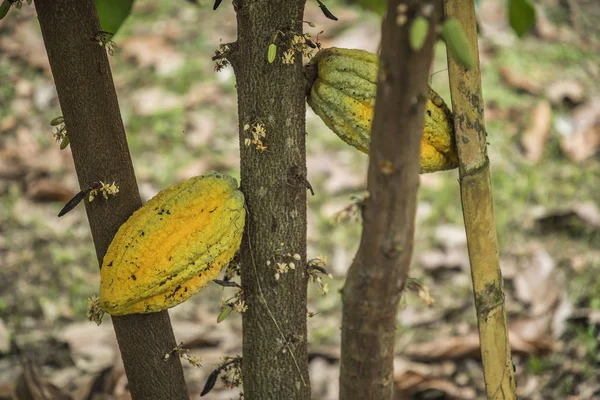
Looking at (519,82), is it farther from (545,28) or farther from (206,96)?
(206,96)

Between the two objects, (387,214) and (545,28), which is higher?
(545,28)

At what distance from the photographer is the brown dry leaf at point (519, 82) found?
3.33 m

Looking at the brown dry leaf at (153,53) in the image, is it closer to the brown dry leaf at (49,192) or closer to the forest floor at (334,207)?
the forest floor at (334,207)

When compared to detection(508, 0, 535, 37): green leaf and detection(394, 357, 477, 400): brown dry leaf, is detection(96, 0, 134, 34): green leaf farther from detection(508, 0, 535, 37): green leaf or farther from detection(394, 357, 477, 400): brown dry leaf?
detection(394, 357, 477, 400): brown dry leaf

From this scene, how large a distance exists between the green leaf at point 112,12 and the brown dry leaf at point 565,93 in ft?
7.98

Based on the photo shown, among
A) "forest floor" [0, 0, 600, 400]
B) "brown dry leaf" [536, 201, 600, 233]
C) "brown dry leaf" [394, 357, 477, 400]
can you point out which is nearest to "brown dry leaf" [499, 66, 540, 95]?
"forest floor" [0, 0, 600, 400]

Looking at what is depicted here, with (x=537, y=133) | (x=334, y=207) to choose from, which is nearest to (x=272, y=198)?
(x=334, y=207)

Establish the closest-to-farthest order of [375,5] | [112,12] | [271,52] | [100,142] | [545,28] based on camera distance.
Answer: [271,52]
[100,142]
[112,12]
[375,5]
[545,28]

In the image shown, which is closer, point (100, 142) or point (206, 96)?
point (100, 142)

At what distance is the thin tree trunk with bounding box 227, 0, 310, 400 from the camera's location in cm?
115

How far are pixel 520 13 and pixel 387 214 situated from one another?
0.54 m

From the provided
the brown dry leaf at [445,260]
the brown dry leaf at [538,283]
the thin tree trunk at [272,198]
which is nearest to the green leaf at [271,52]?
the thin tree trunk at [272,198]

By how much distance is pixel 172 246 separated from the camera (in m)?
1.14

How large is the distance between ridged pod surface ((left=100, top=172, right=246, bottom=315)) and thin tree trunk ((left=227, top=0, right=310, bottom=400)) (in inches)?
2.3
